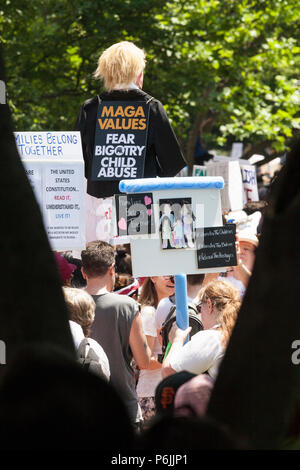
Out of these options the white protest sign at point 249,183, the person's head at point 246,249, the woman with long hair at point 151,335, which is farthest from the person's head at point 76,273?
the white protest sign at point 249,183

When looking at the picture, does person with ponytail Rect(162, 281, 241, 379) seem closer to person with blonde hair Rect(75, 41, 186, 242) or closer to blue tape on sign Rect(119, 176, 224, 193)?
blue tape on sign Rect(119, 176, 224, 193)

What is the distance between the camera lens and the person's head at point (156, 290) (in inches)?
186

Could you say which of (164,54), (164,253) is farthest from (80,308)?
(164,54)

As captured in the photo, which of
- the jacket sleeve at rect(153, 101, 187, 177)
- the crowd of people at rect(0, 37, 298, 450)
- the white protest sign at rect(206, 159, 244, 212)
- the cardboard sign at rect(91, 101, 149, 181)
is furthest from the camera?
the white protest sign at rect(206, 159, 244, 212)

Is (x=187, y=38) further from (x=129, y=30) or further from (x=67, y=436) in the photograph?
(x=67, y=436)

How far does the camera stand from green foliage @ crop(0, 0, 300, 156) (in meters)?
11.5

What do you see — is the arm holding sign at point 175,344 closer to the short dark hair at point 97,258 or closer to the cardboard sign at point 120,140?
the short dark hair at point 97,258

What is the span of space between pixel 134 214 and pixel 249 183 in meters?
5.44

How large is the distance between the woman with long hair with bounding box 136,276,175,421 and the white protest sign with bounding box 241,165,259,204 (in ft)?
13.2

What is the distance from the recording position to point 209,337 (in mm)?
3469

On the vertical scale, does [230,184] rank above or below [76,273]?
above

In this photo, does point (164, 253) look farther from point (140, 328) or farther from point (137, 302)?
point (137, 302)

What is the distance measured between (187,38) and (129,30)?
100 cm

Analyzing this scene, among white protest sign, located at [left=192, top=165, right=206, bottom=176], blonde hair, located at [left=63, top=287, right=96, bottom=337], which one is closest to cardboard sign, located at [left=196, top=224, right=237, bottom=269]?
blonde hair, located at [left=63, top=287, right=96, bottom=337]
